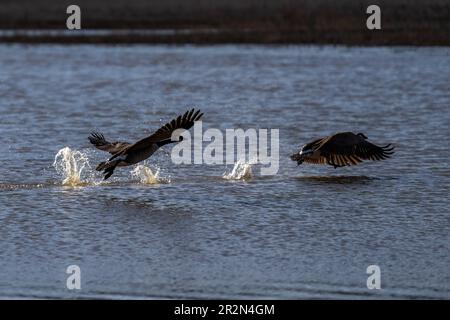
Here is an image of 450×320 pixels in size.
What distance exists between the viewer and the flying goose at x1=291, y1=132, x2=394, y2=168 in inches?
476

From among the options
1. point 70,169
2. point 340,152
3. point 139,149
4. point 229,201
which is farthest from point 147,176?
point 340,152

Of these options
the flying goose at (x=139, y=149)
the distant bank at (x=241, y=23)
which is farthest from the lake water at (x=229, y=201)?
the distant bank at (x=241, y=23)

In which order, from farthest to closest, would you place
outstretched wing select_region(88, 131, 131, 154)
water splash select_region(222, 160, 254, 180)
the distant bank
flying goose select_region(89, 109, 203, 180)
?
1. the distant bank
2. water splash select_region(222, 160, 254, 180)
3. outstretched wing select_region(88, 131, 131, 154)
4. flying goose select_region(89, 109, 203, 180)

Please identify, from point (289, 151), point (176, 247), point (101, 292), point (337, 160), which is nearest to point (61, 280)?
point (101, 292)

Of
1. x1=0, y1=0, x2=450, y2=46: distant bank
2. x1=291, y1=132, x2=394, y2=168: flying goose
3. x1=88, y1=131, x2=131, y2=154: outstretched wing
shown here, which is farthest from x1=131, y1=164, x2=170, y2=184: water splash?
x1=0, y1=0, x2=450, y2=46: distant bank

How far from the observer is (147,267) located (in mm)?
8672

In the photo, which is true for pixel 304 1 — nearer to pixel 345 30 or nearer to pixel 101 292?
A: pixel 345 30

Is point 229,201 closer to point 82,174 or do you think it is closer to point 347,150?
point 347,150

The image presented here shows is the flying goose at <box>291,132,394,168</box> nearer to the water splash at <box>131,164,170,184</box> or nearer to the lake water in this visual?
the lake water

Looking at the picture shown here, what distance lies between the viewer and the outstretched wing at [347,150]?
12.1m

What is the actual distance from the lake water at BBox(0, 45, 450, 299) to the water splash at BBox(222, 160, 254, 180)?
99 millimetres

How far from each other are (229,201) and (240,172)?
1.28 meters

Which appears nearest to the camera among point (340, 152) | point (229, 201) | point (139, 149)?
point (229, 201)

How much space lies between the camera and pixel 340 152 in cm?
1211
